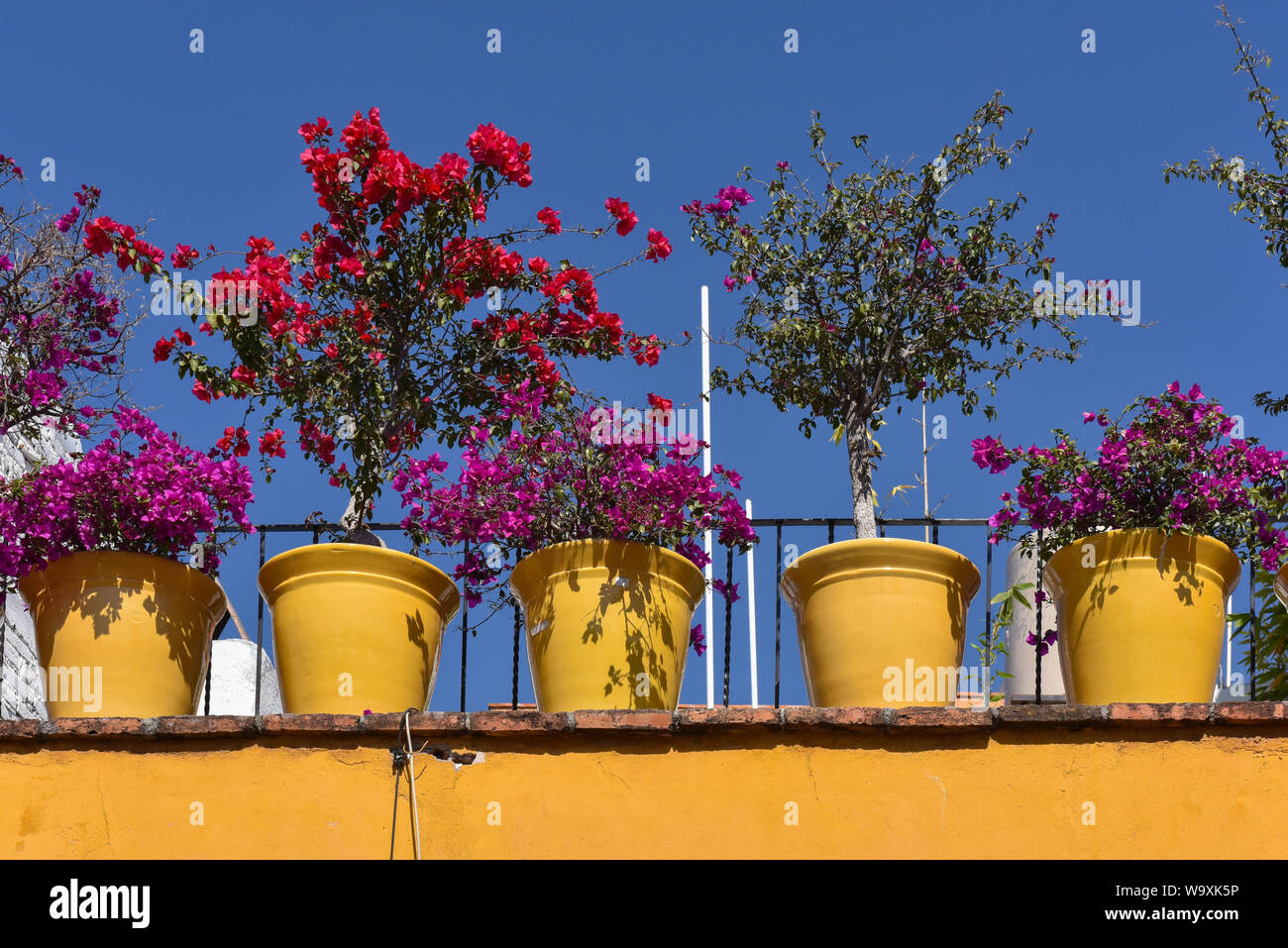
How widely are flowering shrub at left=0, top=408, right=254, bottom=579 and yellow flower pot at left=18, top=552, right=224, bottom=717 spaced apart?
9 cm

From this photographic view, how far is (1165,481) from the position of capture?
4855mm

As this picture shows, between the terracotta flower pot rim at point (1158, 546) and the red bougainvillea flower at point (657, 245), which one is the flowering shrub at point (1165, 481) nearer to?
the terracotta flower pot rim at point (1158, 546)

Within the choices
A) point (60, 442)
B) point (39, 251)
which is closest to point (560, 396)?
point (39, 251)

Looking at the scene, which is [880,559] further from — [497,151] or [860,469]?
[497,151]

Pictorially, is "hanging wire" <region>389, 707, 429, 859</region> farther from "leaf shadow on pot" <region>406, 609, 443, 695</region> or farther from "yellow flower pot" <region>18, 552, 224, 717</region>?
"yellow flower pot" <region>18, 552, 224, 717</region>

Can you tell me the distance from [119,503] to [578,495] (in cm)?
146

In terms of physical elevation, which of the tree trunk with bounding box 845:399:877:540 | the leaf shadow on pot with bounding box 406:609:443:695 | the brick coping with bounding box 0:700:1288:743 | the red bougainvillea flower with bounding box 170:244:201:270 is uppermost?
the red bougainvillea flower with bounding box 170:244:201:270

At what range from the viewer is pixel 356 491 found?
210 inches

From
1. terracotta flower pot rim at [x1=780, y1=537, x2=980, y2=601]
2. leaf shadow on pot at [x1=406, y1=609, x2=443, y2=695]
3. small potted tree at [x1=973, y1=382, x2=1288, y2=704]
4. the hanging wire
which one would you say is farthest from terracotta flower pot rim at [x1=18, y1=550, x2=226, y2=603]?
small potted tree at [x1=973, y1=382, x2=1288, y2=704]

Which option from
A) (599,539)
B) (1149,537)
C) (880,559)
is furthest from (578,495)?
(1149,537)

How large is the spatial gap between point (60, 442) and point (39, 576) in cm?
496

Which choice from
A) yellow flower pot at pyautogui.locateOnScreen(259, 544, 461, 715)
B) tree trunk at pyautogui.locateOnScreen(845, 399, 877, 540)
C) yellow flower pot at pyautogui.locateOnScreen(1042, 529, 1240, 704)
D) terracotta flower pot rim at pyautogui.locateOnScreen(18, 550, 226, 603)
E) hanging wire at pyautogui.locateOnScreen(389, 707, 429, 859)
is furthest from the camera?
tree trunk at pyautogui.locateOnScreen(845, 399, 877, 540)

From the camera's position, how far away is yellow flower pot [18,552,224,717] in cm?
483
